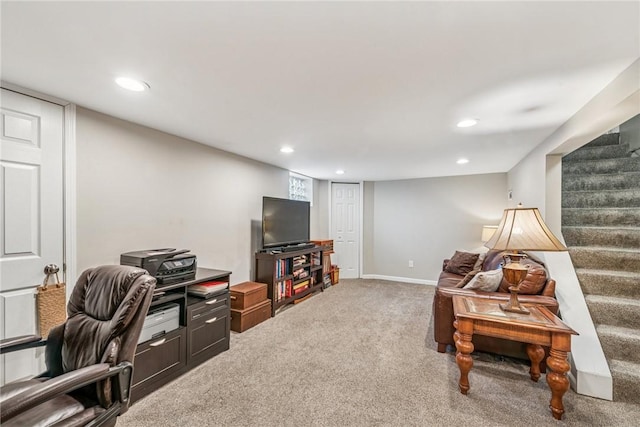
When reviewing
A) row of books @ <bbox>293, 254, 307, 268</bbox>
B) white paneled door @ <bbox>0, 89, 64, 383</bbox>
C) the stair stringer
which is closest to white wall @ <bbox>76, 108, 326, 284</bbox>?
white paneled door @ <bbox>0, 89, 64, 383</bbox>

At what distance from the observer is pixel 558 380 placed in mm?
1733

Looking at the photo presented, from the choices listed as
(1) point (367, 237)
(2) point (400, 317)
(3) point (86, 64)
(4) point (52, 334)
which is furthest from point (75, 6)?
(1) point (367, 237)

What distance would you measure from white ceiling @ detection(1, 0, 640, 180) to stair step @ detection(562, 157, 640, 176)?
156 centimetres

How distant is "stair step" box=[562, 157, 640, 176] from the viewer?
10.5ft

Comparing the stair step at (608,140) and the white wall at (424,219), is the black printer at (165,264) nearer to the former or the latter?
the white wall at (424,219)

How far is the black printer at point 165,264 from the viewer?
6.96 feet

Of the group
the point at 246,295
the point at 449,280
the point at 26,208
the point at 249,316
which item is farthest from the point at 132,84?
the point at 449,280

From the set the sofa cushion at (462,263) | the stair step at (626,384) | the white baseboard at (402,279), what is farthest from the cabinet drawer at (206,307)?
the white baseboard at (402,279)

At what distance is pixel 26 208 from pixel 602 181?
18.4 ft

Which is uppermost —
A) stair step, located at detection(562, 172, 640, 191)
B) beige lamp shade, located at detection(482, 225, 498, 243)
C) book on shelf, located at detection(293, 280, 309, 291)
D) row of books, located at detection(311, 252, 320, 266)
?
stair step, located at detection(562, 172, 640, 191)

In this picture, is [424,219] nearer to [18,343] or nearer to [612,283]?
[612,283]

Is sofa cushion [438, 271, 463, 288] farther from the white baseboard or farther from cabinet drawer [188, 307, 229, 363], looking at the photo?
cabinet drawer [188, 307, 229, 363]

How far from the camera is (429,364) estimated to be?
2.40 m

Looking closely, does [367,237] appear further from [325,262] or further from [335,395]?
[335,395]
